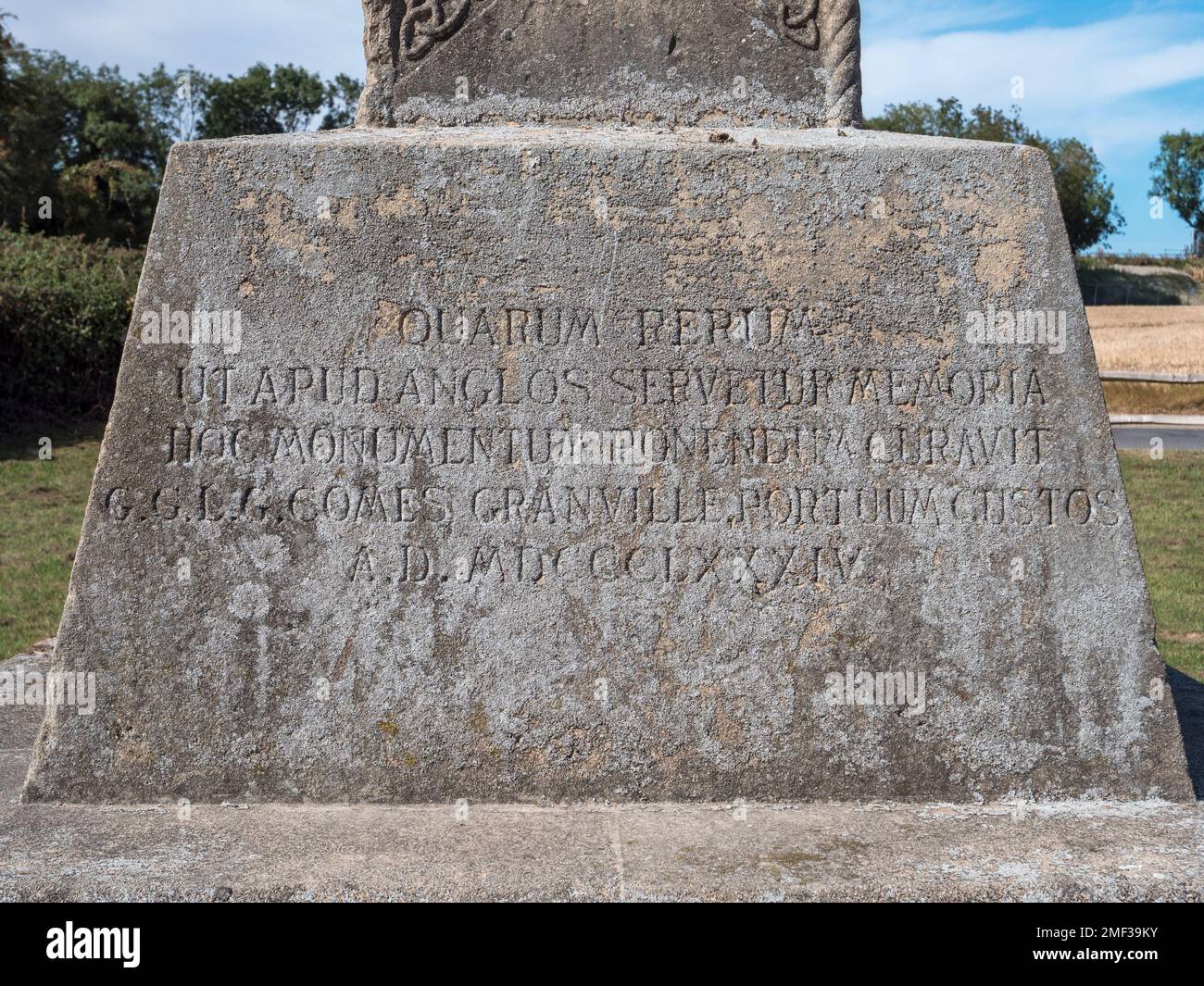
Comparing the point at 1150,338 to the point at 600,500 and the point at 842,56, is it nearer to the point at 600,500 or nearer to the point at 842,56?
the point at 842,56

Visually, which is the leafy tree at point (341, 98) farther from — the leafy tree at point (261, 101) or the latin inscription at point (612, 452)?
the latin inscription at point (612, 452)

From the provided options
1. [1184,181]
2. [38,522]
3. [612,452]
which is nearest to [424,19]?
[612,452]

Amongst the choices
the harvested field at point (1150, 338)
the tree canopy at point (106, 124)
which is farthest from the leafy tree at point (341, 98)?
the harvested field at point (1150, 338)

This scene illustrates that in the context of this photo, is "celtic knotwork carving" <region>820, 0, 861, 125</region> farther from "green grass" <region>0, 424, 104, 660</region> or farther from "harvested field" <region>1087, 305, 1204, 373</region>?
"harvested field" <region>1087, 305, 1204, 373</region>

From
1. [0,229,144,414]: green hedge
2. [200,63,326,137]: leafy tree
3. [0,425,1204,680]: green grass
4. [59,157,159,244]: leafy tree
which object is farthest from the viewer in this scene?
[200,63,326,137]: leafy tree

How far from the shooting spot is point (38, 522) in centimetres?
955

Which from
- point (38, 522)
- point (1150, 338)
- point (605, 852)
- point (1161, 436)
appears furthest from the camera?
point (1150, 338)

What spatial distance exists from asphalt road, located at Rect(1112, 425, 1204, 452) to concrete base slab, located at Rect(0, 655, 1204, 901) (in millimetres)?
11234

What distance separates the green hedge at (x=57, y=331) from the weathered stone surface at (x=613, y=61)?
1167 cm

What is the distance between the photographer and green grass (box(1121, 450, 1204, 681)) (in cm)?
640

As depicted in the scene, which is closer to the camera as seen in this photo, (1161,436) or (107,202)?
(1161,436)

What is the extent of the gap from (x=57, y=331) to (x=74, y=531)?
5.51m

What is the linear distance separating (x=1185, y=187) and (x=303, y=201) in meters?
68.1

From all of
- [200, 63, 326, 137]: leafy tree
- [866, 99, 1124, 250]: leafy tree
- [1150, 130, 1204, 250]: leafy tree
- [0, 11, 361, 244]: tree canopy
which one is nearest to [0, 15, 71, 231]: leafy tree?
[0, 11, 361, 244]: tree canopy
